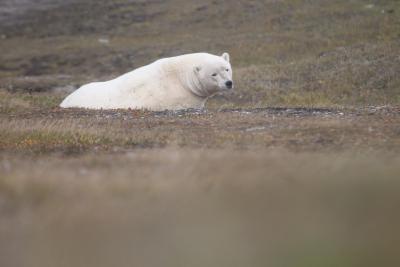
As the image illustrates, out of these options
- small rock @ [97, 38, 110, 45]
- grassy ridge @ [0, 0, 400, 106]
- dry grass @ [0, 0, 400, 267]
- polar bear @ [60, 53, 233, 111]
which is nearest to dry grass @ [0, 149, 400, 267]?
dry grass @ [0, 0, 400, 267]

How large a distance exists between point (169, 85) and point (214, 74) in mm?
1392

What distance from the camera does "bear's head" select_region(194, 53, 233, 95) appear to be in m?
18.0

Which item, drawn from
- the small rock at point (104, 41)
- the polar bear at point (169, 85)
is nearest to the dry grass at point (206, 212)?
→ the polar bear at point (169, 85)

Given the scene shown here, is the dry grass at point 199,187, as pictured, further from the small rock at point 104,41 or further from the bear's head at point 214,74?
the small rock at point 104,41

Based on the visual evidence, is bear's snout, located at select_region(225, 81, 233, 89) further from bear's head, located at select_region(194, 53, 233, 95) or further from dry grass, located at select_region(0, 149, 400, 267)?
dry grass, located at select_region(0, 149, 400, 267)

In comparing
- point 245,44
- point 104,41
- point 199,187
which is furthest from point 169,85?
point 104,41

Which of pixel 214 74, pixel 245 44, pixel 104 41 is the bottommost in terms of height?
pixel 104 41

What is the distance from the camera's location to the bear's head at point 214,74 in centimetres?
1803

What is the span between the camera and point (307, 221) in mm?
7109

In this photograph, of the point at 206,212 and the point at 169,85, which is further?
the point at 169,85

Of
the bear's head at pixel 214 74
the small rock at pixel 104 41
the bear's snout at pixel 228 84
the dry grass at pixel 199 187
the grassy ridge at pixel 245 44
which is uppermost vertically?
the dry grass at pixel 199 187

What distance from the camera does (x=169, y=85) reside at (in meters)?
18.2

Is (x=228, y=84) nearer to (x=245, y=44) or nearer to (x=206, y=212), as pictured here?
(x=206, y=212)

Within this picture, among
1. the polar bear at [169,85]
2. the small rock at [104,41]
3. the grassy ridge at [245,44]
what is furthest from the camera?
the small rock at [104,41]
